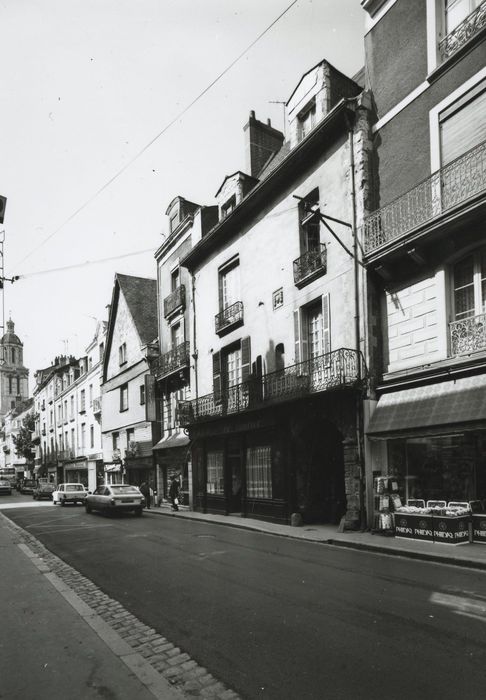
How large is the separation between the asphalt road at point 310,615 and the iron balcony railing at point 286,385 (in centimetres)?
481

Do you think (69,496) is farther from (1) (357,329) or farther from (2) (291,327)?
(1) (357,329)

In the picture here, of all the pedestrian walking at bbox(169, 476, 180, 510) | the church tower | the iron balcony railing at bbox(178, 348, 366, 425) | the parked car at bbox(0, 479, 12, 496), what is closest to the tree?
the parked car at bbox(0, 479, 12, 496)

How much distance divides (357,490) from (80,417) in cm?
3777

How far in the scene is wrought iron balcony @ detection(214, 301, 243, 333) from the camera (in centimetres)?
2247

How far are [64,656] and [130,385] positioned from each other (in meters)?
30.0

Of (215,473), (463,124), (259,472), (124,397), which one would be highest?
(463,124)

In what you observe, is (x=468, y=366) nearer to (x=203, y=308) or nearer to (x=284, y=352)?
(x=284, y=352)

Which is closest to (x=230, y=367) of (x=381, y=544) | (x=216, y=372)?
(x=216, y=372)

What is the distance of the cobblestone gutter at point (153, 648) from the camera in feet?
15.6

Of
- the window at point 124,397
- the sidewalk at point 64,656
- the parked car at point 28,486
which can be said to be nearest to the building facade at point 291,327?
the sidewalk at point 64,656

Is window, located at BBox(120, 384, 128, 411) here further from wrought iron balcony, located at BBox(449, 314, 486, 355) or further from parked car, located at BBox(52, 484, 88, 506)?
wrought iron balcony, located at BBox(449, 314, 486, 355)

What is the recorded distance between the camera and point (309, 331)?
61.6ft

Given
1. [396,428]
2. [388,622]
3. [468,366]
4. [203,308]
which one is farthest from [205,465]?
[388,622]

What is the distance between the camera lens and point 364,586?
8.46 m
